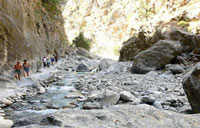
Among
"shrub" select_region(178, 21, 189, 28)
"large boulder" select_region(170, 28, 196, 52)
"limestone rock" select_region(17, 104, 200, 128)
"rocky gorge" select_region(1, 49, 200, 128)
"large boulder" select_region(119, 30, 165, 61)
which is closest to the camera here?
"limestone rock" select_region(17, 104, 200, 128)

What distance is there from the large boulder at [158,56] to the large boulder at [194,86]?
10.3 meters

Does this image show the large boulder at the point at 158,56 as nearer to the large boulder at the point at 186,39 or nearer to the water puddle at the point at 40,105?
the large boulder at the point at 186,39

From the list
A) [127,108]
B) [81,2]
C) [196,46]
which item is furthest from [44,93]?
[81,2]

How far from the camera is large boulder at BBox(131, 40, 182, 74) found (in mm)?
14570

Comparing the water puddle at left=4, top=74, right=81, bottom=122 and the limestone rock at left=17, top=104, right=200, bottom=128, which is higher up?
the limestone rock at left=17, top=104, right=200, bottom=128

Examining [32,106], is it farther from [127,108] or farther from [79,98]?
[127,108]

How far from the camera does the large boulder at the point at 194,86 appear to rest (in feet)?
12.9

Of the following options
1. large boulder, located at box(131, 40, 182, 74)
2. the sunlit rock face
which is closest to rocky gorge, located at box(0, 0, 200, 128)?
large boulder, located at box(131, 40, 182, 74)

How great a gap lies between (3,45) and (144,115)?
9256 mm

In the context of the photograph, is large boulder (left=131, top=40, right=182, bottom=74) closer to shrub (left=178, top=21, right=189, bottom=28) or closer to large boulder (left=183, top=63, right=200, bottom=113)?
shrub (left=178, top=21, right=189, bottom=28)

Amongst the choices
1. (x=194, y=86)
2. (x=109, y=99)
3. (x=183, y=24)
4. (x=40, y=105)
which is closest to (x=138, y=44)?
(x=183, y=24)

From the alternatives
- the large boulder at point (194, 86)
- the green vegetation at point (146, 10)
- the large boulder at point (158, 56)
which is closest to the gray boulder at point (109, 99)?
the large boulder at point (194, 86)

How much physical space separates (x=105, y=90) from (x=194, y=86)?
529 cm

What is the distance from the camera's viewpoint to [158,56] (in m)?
14.6
